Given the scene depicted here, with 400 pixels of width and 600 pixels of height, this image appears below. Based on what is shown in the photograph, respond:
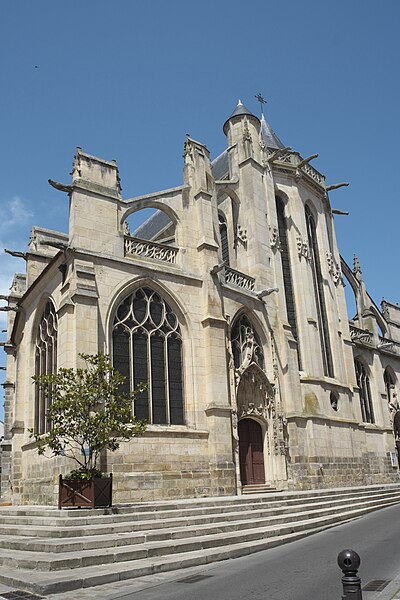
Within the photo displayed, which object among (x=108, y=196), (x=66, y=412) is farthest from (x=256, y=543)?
(x=108, y=196)

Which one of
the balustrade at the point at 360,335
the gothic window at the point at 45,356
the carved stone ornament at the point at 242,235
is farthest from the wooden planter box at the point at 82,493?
the balustrade at the point at 360,335

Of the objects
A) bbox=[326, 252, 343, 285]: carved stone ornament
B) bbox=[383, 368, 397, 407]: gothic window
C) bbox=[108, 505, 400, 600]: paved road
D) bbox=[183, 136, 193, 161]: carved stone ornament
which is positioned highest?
bbox=[183, 136, 193, 161]: carved stone ornament

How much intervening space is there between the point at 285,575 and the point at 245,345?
41.5 feet

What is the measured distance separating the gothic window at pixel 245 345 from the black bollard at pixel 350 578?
48.8ft

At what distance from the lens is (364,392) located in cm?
2788

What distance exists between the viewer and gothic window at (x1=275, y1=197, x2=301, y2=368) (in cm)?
2325

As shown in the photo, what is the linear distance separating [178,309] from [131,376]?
2.76m

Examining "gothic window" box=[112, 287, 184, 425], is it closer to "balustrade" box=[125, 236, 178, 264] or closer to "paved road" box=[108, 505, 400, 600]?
"balustrade" box=[125, 236, 178, 264]

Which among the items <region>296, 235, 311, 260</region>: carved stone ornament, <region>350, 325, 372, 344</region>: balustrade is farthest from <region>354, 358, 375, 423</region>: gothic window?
<region>296, 235, 311, 260</region>: carved stone ornament

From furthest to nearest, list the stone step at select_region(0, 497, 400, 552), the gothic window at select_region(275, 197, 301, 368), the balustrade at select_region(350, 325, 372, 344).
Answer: the balustrade at select_region(350, 325, 372, 344) < the gothic window at select_region(275, 197, 301, 368) < the stone step at select_region(0, 497, 400, 552)

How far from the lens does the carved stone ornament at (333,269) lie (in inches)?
1039

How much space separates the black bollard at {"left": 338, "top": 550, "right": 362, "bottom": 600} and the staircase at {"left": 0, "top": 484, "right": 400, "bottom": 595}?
3.83 meters

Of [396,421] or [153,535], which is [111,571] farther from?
[396,421]

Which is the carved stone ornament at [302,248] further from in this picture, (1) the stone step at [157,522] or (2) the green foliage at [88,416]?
(2) the green foliage at [88,416]
